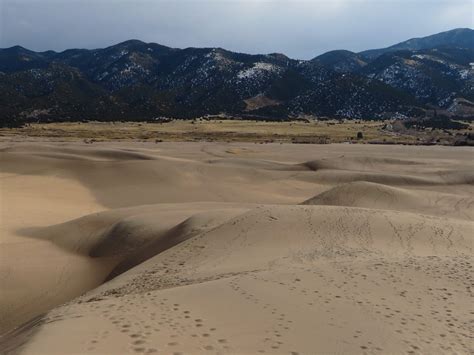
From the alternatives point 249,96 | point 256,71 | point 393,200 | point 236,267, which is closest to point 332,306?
point 236,267

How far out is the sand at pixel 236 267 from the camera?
26.7 ft

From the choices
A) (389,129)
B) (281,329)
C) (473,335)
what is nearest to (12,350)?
(281,329)

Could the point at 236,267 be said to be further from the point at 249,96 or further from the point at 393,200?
the point at 249,96

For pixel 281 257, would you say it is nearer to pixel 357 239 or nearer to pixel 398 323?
pixel 357 239

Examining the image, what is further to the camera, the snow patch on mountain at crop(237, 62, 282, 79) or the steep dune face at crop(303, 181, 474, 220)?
the snow patch on mountain at crop(237, 62, 282, 79)

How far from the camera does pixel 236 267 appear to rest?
13625mm

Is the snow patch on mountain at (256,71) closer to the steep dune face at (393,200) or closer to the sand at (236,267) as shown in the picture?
the sand at (236,267)

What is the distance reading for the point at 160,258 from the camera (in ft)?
51.8

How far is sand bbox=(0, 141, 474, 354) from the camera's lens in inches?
320

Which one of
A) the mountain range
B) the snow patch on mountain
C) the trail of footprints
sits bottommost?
the trail of footprints

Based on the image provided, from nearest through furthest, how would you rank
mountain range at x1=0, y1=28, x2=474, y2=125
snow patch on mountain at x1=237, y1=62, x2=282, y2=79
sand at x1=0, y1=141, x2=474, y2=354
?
1. sand at x1=0, y1=141, x2=474, y2=354
2. mountain range at x1=0, y1=28, x2=474, y2=125
3. snow patch on mountain at x1=237, y1=62, x2=282, y2=79

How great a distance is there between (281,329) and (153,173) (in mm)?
32146

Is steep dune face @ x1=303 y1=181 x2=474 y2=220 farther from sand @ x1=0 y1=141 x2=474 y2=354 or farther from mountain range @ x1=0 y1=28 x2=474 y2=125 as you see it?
mountain range @ x1=0 y1=28 x2=474 y2=125

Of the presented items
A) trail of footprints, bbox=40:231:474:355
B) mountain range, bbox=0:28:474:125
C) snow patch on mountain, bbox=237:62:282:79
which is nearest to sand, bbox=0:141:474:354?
trail of footprints, bbox=40:231:474:355
